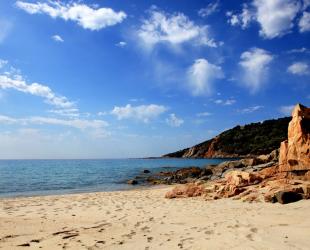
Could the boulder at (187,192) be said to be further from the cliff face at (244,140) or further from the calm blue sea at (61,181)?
the cliff face at (244,140)

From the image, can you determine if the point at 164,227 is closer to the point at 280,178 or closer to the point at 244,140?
the point at 280,178

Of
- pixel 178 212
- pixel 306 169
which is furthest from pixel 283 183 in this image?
pixel 178 212

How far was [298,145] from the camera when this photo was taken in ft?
50.1

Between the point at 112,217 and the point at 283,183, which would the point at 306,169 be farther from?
the point at 112,217

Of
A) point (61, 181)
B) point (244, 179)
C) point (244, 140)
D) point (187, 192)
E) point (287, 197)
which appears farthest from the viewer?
point (244, 140)

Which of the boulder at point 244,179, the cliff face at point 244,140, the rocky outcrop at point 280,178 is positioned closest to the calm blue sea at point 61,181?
the rocky outcrop at point 280,178

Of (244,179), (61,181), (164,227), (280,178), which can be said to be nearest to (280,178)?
(280,178)

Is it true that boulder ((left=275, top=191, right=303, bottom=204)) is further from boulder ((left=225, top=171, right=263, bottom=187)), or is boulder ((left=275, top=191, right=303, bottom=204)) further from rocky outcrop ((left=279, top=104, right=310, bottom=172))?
boulder ((left=225, top=171, right=263, bottom=187))

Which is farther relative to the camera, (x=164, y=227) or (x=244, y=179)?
(x=244, y=179)

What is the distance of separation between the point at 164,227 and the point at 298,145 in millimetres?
8938

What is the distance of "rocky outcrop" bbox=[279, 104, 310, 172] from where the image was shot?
14.8 m

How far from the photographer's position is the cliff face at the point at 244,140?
117 meters

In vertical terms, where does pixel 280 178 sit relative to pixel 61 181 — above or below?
above

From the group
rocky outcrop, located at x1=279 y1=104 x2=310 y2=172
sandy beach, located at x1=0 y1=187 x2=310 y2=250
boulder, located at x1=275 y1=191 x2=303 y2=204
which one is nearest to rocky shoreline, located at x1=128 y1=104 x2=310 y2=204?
rocky outcrop, located at x1=279 y1=104 x2=310 y2=172
